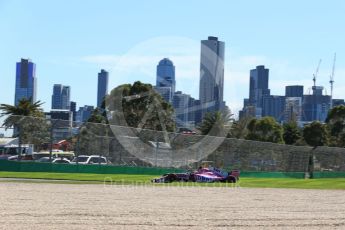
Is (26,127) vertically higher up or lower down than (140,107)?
lower down

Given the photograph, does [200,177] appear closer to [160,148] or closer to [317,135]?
[160,148]

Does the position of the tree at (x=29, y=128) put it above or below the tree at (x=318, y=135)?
below

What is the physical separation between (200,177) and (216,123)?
6433cm

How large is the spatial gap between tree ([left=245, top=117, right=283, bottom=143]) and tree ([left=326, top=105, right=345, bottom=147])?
12.0 m

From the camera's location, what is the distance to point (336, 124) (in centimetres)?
11588

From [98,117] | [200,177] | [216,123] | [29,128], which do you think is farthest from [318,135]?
[200,177]

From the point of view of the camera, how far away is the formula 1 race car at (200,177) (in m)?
39.4

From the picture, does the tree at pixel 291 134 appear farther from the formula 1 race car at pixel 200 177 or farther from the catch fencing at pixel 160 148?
the formula 1 race car at pixel 200 177

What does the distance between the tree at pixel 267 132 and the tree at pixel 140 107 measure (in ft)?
69.1

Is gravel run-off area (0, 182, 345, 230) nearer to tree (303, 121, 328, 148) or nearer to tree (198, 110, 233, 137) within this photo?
tree (198, 110, 233, 137)

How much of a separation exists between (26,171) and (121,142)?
29.6 feet

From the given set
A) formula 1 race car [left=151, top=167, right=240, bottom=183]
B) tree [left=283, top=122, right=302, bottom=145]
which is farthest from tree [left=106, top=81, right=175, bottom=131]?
formula 1 race car [left=151, top=167, right=240, bottom=183]

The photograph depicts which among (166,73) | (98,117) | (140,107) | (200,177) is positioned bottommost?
(200,177)

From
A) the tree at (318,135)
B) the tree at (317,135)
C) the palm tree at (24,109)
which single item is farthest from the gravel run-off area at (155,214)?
the tree at (318,135)
